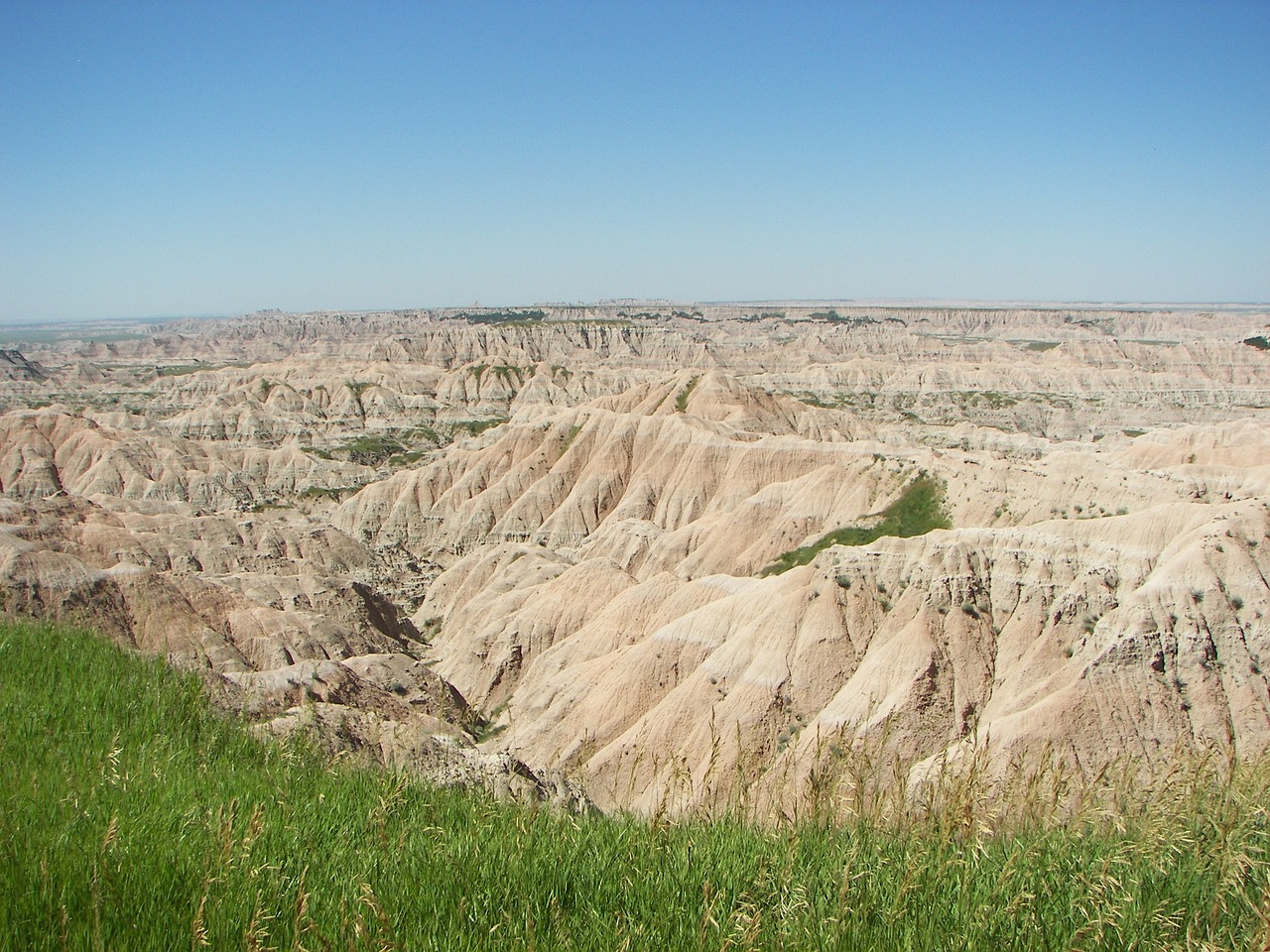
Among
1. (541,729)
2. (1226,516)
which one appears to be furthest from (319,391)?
(1226,516)

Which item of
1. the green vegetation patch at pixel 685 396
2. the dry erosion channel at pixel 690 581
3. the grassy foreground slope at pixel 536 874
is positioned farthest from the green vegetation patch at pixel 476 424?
the grassy foreground slope at pixel 536 874

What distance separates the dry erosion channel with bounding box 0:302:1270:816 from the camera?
23.1 metres

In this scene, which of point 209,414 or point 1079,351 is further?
point 1079,351

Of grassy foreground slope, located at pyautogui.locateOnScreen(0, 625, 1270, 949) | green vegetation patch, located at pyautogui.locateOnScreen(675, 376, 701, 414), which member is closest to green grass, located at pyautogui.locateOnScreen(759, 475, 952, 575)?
green vegetation patch, located at pyautogui.locateOnScreen(675, 376, 701, 414)

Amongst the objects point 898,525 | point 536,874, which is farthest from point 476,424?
point 536,874

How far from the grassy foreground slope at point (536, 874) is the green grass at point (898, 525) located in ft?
137

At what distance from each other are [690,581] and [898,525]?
12982 mm

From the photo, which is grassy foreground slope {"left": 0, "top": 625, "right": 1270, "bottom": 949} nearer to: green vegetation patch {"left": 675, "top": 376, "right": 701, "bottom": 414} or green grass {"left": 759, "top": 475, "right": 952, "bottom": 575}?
green grass {"left": 759, "top": 475, "right": 952, "bottom": 575}

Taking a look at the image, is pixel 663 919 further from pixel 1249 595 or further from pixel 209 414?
pixel 209 414

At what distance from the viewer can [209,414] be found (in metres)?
110

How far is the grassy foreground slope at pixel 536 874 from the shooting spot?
337 centimetres

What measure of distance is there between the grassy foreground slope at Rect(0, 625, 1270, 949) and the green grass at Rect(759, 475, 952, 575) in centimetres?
4173

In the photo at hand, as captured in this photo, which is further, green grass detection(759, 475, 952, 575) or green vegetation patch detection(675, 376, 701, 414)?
green vegetation patch detection(675, 376, 701, 414)

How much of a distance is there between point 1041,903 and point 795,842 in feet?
3.76
